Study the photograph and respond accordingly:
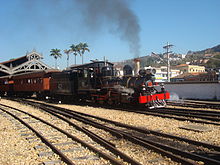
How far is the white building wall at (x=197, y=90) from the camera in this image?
2438 centimetres

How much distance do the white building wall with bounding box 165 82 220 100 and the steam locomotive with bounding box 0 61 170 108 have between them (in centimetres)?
906

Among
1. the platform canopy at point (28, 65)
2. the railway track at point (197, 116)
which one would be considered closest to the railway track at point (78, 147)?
the railway track at point (197, 116)

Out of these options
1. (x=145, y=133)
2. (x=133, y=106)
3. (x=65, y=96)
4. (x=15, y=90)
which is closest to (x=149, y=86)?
(x=133, y=106)

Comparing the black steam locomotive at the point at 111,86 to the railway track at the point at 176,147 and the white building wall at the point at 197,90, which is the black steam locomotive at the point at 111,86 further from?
the white building wall at the point at 197,90

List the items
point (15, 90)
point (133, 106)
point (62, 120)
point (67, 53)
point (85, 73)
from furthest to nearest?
point (67, 53) → point (15, 90) → point (85, 73) → point (133, 106) → point (62, 120)

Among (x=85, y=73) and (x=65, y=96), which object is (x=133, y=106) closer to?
(x=85, y=73)

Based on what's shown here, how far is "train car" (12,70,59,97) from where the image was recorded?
25.8 metres

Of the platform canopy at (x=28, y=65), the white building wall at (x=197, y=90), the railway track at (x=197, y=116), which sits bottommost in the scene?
the railway track at (x=197, y=116)

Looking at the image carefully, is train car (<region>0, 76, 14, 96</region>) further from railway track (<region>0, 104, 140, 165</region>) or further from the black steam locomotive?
railway track (<region>0, 104, 140, 165</region>)

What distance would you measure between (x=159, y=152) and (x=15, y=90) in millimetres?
31955

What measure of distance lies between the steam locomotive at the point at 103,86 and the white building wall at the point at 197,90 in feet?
29.7

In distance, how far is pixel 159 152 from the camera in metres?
6.17

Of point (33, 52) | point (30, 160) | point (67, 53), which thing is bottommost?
point (30, 160)

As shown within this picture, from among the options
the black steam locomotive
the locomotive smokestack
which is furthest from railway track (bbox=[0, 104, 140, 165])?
the locomotive smokestack
